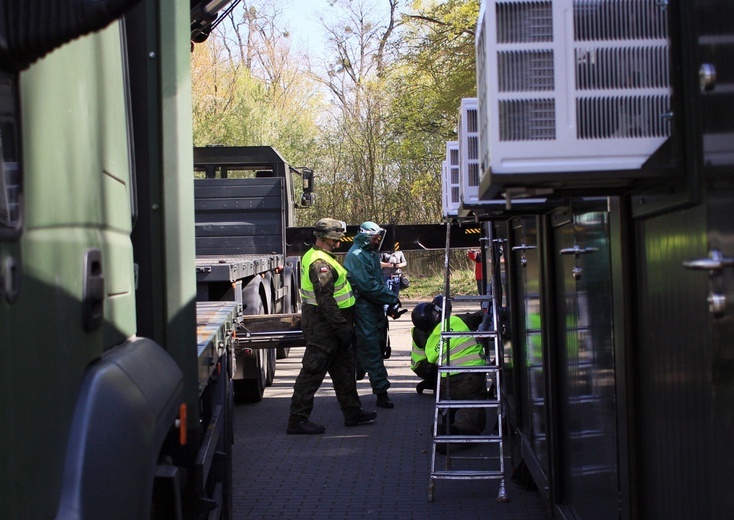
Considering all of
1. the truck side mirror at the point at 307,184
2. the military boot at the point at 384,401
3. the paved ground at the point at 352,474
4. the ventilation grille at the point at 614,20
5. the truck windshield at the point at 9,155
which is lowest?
the paved ground at the point at 352,474

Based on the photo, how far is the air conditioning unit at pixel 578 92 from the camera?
8.77ft

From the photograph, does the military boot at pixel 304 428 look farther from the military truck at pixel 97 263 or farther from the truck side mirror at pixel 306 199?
the truck side mirror at pixel 306 199

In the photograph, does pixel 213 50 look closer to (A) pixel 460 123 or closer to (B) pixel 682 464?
(A) pixel 460 123

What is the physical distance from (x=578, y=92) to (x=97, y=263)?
4.58ft

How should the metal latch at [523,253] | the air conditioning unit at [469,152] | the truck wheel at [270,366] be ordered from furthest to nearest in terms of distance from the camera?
the truck wheel at [270,366] < the metal latch at [523,253] < the air conditioning unit at [469,152]

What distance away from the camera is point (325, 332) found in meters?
8.53

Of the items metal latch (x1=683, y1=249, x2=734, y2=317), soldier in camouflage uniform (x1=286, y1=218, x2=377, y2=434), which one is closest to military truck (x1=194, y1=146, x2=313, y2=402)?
soldier in camouflage uniform (x1=286, y1=218, x2=377, y2=434)

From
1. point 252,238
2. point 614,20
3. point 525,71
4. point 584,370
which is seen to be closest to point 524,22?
point 525,71

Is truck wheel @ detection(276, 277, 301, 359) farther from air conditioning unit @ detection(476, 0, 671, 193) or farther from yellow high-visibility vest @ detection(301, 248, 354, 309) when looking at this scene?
air conditioning unit @ detection(476, 0, 671, 193)

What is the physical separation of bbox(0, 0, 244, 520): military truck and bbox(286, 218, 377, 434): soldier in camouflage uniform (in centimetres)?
473

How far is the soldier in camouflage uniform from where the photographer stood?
8.42 m

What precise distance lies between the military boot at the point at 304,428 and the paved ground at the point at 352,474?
7 cm

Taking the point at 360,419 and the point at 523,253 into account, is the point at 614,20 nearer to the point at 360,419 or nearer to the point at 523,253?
the point at 523,253

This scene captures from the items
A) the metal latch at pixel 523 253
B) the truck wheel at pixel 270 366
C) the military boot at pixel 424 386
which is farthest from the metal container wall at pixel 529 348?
the truck wheel at pixel 270 366
